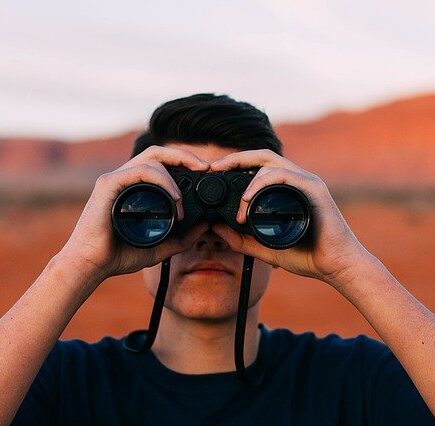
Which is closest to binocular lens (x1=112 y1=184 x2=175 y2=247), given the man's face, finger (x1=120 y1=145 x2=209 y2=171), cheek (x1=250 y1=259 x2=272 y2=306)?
finger (x1=120 y1=145 x2=209 y2=171)

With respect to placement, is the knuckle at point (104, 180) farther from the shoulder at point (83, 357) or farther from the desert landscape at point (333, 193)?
the desert landscape at point (333, 193)

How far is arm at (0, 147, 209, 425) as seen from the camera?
2359mm

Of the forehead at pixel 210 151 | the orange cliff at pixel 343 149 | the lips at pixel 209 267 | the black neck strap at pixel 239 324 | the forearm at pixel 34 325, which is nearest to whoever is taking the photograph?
the forearm at pixel 34 325

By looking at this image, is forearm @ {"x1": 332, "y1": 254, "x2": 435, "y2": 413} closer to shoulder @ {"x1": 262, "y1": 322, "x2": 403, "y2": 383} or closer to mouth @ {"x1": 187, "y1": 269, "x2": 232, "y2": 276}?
shoulder @ {"x1": 262, "y1": 322, "x2": 403, "y2": 383}

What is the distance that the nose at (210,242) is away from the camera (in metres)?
2.75

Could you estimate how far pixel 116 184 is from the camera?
2523 millimetres

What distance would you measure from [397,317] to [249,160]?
2.12 ft

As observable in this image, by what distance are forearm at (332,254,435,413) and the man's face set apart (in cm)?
33

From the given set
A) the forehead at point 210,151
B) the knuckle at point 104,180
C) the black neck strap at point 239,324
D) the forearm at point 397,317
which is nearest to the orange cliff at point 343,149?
the forehead at point 210,151

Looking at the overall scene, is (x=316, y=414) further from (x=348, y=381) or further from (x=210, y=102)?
(x=210, y=102)

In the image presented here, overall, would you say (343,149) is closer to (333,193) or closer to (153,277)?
(333,193)

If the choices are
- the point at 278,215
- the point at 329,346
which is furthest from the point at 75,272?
the point at 329,346

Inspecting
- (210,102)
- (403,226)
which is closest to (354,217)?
(403,226)

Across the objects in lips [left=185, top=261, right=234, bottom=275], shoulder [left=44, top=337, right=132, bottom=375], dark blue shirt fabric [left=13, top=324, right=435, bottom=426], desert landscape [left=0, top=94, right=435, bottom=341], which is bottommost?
dark blue shirt fabric [left=13, top=324, right=435, bottom=426]
